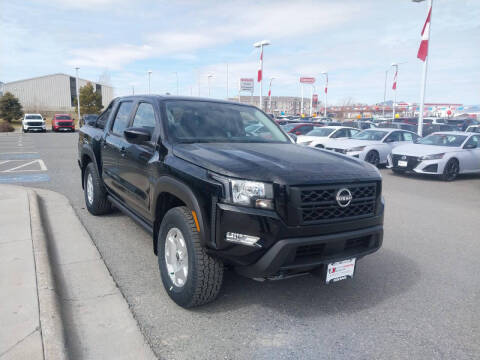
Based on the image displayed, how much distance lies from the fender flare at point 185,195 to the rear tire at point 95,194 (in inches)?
89.9

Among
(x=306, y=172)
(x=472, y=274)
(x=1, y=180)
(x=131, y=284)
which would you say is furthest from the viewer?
(x=1, y=180)

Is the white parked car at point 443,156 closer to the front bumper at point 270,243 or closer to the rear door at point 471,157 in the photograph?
the rear door at point 471,157

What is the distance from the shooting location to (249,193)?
2830mm

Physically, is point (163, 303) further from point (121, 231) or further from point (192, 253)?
point (121, 231)

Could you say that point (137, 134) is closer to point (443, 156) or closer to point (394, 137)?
point (443, 156)

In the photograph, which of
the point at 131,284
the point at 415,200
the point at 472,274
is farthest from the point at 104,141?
the point at 415,200

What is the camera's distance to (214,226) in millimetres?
2842

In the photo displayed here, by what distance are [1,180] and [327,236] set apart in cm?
901

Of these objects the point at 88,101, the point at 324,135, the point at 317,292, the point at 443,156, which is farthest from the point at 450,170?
the point at 88,101

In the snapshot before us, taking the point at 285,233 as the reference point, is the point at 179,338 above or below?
below

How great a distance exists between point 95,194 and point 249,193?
145 inches

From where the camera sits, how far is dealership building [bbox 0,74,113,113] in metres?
72.2

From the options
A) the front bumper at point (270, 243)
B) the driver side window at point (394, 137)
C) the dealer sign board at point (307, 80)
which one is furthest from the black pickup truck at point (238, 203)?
the dealer sign board at point (307, 80)

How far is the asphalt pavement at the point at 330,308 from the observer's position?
2816 mm
